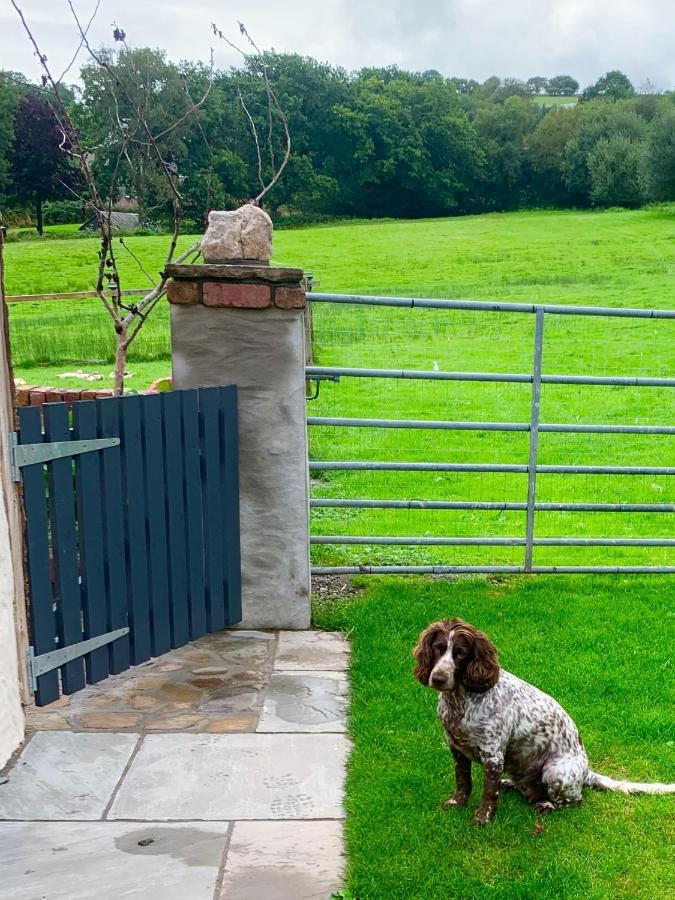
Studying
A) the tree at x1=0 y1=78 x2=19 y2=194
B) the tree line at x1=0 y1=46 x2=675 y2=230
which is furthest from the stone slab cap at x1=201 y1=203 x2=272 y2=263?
the tree line at x1=0 y1=46 x2=675 y2=230

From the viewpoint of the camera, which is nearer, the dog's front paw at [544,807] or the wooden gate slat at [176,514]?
the dog's front paw at [544,807]

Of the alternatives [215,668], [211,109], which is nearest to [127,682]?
[215,668]

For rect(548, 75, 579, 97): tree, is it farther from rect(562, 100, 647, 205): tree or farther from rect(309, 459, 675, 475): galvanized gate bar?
rect(309, 459, 675, 475): galvanized gate bar

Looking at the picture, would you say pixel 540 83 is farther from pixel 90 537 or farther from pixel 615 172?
pixel 90 537

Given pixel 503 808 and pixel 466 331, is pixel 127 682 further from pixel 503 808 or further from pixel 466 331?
pixel 466 331

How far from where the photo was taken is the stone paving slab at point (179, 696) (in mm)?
4266

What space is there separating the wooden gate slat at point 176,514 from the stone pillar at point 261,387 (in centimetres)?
64

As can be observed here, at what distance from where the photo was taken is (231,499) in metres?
5.22

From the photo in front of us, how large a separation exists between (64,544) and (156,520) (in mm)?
626

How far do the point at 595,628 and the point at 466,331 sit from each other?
371 inches

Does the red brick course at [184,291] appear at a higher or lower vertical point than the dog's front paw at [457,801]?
higher

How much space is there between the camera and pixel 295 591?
552cm

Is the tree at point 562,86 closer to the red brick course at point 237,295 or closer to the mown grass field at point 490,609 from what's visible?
the mown grass field at point 490,609

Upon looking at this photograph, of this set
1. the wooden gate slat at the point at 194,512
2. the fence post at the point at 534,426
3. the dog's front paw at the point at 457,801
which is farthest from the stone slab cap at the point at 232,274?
the dog's front paw at the point at 457,801
